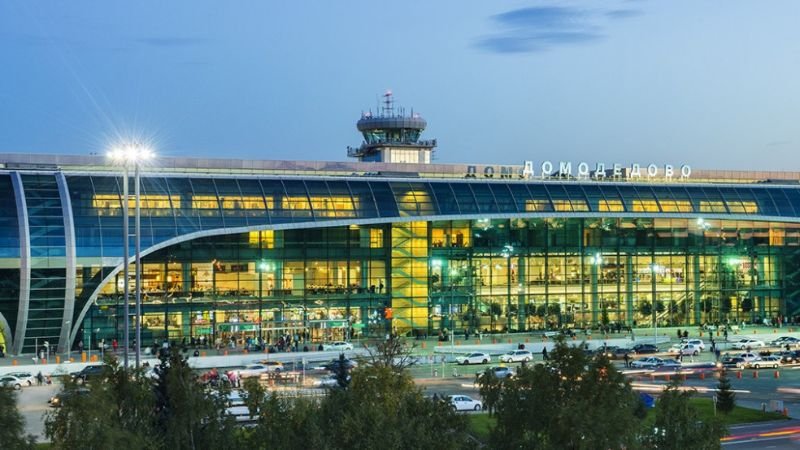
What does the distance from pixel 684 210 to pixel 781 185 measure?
15.6m

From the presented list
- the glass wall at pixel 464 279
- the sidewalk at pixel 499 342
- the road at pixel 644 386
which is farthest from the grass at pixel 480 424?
the glass wall at pixel 464 279

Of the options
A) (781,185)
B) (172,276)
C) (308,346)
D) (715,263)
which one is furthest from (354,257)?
(781,185)

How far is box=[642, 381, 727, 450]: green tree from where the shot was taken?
35.8m

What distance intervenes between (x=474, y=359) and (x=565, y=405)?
60.9m

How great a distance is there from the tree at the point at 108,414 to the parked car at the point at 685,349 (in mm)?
68914

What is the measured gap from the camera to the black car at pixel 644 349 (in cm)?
10444

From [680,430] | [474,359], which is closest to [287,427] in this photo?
[680,430]

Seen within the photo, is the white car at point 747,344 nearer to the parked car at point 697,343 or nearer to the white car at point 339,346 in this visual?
the parked car at point 697,343

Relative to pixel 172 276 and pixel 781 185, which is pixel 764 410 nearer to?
pixel 172 276

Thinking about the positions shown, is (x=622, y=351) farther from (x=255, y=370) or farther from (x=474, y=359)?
(x=255, y=370)

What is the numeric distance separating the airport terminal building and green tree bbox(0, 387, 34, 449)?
58.3 metres

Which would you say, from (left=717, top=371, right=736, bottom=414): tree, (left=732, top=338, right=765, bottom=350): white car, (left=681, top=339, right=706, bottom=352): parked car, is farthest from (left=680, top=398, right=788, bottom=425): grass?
(left=732, top=338, right=765, bottom=350): white car

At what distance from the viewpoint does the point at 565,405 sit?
36.1 metres

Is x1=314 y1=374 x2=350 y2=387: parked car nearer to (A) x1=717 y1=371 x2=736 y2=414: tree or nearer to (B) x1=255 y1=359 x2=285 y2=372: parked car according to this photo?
(B) x1=255 y1=359 x2=285 y2=372: parked car
